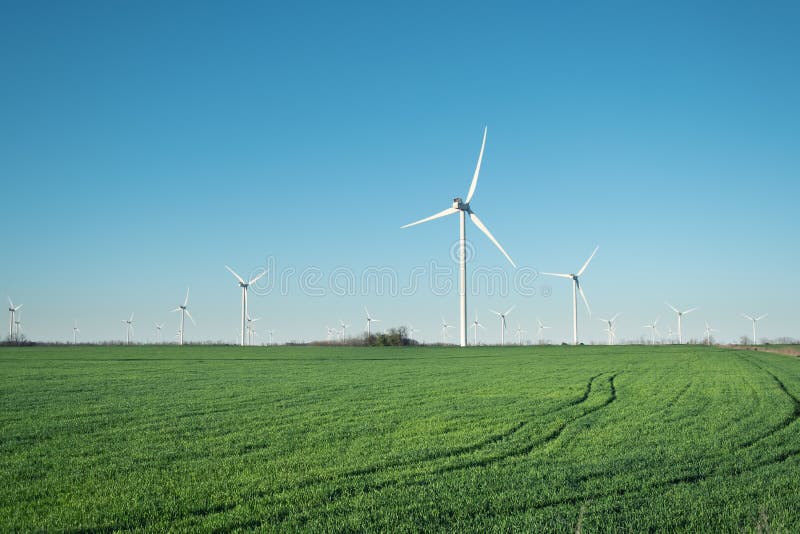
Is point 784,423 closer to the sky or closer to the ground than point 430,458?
closer to the ground

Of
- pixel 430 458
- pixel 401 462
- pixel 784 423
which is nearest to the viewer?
pixel 401 462

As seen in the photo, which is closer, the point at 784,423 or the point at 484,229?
the point at 784,423

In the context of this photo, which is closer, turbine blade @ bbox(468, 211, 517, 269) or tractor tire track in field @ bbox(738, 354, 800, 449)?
tractor tire track in field @ bbox(738, 354, 800, 449)

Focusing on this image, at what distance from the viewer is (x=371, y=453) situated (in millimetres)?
12383

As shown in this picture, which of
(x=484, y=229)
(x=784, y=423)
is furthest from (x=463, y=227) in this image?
(x=784, y=423)

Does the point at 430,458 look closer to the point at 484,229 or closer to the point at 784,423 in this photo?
the point at 784,423

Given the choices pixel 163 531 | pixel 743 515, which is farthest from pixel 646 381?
pixel 163 531

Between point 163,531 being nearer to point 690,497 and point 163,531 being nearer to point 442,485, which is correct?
point 442,485

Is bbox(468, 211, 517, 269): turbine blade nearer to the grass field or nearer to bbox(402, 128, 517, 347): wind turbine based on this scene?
bbox(402, 128, 517, 347): wind turbine

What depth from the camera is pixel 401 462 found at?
37.9ft

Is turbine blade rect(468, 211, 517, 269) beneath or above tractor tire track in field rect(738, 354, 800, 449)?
above

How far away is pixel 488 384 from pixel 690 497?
63.4ft

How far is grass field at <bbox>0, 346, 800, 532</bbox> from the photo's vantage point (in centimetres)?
834

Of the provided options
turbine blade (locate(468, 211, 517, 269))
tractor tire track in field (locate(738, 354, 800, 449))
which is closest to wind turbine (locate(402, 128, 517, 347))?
turbine blade (locate(468, 211, 517, 269))
